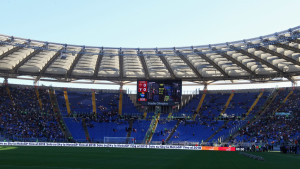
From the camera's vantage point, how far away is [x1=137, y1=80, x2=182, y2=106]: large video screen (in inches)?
2212

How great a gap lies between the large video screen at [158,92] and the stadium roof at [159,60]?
2833 millimetres

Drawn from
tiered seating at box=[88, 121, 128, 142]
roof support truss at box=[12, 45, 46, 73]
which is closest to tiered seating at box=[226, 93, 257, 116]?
tiered seating at box=[88, 121, 128, 142]

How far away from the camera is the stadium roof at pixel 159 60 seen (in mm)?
44875

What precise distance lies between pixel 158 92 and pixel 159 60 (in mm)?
5707

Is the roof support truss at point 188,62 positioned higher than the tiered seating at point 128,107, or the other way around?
the roof support truss at point 188,62

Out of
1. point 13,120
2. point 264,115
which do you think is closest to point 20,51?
point 13,120

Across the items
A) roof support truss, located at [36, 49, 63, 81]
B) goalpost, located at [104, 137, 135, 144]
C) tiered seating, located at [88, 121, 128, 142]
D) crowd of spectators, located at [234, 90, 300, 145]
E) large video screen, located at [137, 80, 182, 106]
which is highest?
roof support truss, located at [36, 49, 63, 81]

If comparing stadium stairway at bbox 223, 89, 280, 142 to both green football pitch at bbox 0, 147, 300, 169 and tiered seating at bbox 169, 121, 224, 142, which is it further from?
green football pitch at bbox 0, 147, 300, 169

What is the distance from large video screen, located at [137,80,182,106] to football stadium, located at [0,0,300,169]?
0.55ft

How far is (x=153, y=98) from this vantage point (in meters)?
56.6

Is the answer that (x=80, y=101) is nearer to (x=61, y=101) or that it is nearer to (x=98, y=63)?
(x=61, y=101)

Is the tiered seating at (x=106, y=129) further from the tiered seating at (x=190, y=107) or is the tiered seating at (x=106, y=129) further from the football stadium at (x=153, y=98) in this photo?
the tiered seating at (x=190, y=107)

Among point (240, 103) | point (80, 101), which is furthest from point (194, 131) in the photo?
point (80, 101)

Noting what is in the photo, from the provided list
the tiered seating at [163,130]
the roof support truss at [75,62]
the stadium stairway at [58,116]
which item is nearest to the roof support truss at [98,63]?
the roof support truss at [75,62]
